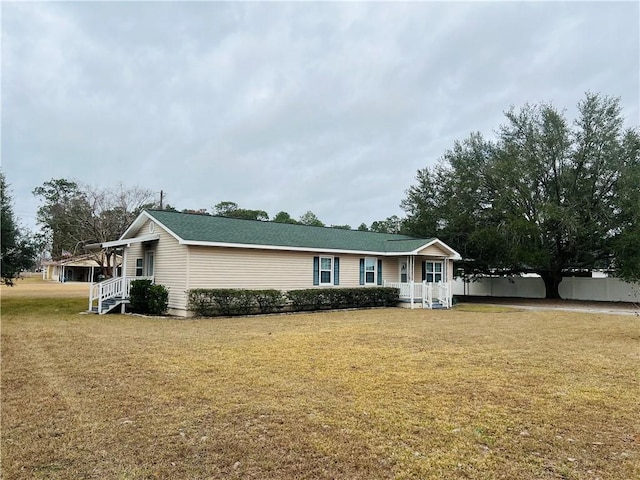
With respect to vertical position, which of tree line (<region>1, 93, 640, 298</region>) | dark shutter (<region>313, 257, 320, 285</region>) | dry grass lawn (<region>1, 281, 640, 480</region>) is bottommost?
dry grass lawn (<region>1, 281, 640, 480</region>)

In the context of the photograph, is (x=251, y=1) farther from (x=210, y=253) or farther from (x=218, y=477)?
(x=218, y=477)

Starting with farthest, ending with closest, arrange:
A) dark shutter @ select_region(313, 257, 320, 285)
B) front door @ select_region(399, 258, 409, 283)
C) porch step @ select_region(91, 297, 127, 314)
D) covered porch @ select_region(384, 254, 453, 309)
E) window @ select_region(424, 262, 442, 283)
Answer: window @ select_region(424, 262, 442, 283) < front door @ select_region(399, 258, 409, 283) < covered porch @ select_region(384, 254, 453, 309) < dark shutter @ select_region(313, 257, 320, 285) < porch step @ select_region(91, 297, 127, 314)

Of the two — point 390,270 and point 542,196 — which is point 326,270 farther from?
point 542,196

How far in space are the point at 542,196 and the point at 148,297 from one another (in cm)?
2169

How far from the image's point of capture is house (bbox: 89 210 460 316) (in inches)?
655

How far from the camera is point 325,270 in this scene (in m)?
20.5

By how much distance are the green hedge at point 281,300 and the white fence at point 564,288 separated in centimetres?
1403

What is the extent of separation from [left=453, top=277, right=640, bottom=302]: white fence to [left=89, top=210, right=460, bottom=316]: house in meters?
9.82

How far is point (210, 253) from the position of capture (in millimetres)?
16734

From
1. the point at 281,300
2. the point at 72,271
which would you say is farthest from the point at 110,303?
the point at 72,271

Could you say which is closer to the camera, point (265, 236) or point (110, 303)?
point (110, 303)

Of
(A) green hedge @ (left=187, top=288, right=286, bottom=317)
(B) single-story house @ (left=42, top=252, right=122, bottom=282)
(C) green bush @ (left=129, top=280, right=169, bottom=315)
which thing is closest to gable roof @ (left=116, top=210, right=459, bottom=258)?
(A) green hedge @ (left=187, top=288, right=286, bottom=317)

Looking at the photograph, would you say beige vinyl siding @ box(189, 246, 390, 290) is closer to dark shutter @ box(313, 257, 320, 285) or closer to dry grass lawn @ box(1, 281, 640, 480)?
dark shutter @ box(313, 257, 320, 285)

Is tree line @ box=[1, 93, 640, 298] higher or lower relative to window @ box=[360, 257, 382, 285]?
higher
